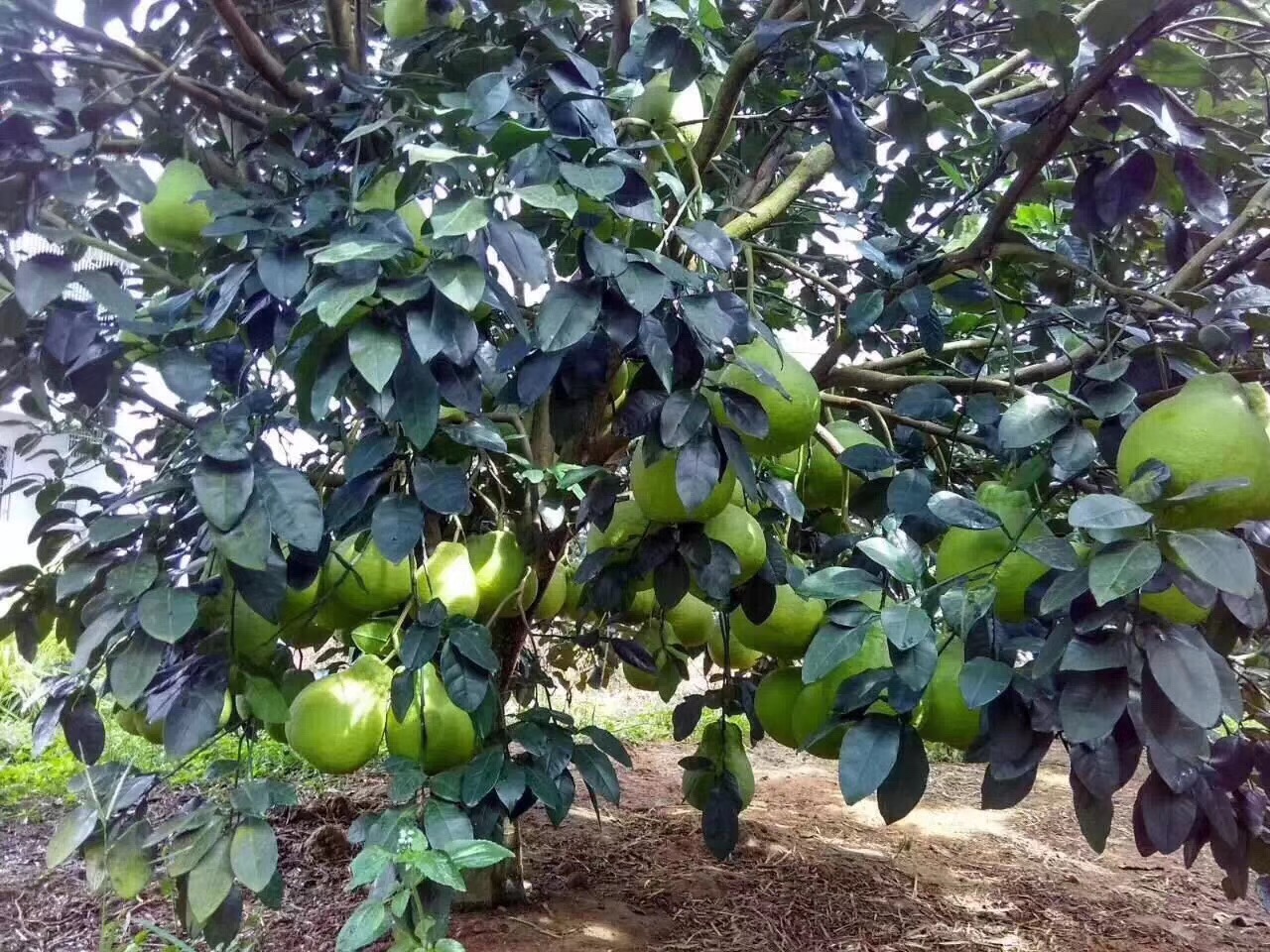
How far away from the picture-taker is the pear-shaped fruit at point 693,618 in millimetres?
2082

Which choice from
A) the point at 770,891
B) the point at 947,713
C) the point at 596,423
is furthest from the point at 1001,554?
the point at 770,891

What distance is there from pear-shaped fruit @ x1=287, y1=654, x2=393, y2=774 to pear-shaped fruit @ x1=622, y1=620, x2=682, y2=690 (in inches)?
46.6

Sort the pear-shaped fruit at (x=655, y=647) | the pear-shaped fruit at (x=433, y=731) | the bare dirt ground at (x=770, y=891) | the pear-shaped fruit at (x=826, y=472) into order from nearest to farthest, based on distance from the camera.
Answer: the pear-shaped fruit at (x=433, y=731)
the pear-shaped fruit at (x=826, y=472)
the bare dirt ground at (x=770, y=891)
the pear-shaped fruit at (x=655, y=647)

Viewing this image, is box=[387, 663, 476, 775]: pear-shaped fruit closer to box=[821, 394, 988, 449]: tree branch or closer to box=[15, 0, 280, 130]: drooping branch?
box=[821, 394, 988, 449]: tree branch

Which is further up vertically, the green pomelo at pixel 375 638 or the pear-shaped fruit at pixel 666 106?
the pear-shaped fruit at pixel 666 106

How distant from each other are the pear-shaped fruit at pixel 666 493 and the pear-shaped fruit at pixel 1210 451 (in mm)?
525

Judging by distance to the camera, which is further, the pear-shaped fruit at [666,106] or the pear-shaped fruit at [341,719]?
the pear-shaped fruit at [666,106]

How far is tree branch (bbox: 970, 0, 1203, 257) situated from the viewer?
1.00 m

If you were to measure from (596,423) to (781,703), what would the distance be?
618 millimetres

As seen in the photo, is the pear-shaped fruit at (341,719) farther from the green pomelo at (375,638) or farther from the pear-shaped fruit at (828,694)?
the pear-shaped fruit at (828,694)

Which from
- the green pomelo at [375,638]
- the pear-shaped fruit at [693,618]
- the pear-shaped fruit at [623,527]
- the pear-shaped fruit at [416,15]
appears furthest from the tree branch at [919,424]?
the pear-shaped fruit at [416,15]

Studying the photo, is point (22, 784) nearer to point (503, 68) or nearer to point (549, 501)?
point (549, 501)

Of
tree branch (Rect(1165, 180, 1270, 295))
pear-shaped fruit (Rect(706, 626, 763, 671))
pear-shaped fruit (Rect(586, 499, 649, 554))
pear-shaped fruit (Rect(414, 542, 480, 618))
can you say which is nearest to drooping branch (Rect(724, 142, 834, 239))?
pear-shaped fruit (Rect(586, 499, 649, 554))

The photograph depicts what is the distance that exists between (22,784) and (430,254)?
12.5 ft
